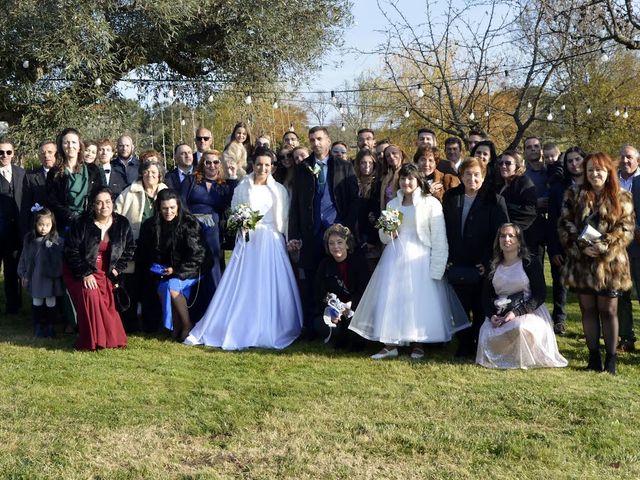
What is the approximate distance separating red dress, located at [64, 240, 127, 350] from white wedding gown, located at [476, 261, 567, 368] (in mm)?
3596

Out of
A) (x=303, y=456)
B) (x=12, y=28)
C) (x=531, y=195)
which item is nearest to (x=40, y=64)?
(x=12, y=28)

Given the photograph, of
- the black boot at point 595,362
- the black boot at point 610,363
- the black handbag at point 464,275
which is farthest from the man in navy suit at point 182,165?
the black boot at point 610,363

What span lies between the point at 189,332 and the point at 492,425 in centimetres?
383

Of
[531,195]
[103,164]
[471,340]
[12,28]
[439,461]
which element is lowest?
[439,461]

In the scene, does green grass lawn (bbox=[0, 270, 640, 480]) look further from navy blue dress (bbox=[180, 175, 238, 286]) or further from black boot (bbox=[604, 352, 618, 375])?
navy blue dress (bbox=[180, 175, 238, 286])

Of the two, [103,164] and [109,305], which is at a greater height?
[103,164]

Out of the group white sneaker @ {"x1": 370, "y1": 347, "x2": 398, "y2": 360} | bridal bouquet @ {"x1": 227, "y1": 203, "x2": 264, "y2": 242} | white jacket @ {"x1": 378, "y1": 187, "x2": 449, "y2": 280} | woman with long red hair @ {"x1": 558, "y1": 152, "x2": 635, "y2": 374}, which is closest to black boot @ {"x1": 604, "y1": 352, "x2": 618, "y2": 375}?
woman with long red hair @ {"x1": 558, "y1": 152, "x2": 635, "y2": 374}

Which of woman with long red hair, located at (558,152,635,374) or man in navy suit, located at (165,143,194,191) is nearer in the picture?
woman with long red hair, located at (558,152,635,374)

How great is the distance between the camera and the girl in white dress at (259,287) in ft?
25.1

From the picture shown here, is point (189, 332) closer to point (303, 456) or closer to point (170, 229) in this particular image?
point (170, 229)

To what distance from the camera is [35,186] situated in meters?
8.51

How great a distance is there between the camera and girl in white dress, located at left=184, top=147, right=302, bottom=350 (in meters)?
7.64

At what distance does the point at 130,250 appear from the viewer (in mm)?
7734

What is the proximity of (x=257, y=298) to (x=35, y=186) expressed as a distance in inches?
118
